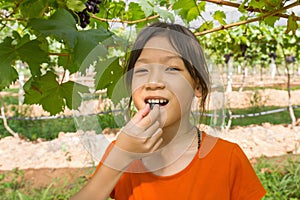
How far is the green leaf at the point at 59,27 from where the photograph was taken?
2.32ft

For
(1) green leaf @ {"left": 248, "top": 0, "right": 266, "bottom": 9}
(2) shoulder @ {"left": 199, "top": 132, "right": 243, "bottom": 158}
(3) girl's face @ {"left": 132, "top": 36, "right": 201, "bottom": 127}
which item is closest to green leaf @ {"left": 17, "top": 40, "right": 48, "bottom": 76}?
(3) girl's face @ {"left": 132, "top": 36, "right": 201, "bottom": 127}

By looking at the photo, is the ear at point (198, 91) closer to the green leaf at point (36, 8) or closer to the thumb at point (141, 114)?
the thumb at point (141, 114)

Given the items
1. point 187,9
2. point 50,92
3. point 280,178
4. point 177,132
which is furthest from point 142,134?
point 280,178

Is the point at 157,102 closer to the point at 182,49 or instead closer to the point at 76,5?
the point at 182,49

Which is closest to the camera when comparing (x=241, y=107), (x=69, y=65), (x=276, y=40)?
(x=69, y=65)

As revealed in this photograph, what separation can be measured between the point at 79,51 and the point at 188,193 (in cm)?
32

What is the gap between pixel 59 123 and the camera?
249 inches

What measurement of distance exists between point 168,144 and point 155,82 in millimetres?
187

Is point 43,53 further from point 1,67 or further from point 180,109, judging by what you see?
point 180,109

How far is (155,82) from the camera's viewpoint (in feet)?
2.11

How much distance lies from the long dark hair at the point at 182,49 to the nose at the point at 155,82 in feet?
0.31

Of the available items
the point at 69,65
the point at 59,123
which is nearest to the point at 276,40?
the point at 59,123

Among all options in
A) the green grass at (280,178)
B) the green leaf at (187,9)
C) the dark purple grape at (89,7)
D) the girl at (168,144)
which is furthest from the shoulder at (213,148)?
the green grass at (280,178)

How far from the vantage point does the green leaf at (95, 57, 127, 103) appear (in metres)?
0.78
